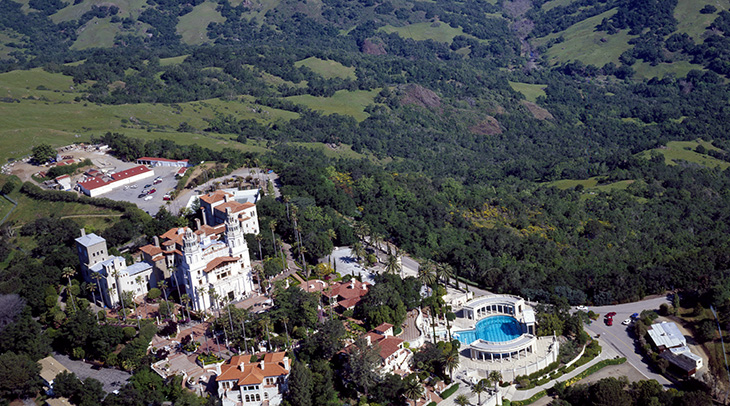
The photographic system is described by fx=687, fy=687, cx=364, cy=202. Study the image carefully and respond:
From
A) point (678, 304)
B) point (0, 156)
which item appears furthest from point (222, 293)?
point (0, 156)

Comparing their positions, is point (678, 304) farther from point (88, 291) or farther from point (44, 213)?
point (44, 213)

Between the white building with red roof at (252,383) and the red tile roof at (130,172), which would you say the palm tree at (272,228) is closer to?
the white building with red roof at (252,383)

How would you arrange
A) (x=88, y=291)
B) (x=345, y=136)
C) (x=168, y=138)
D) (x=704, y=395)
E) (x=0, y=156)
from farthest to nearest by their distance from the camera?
(x=345, y=136) → (x=168, y=138) → (x=0, y=156) → (x=88, y=291) → (x=704, y=395)

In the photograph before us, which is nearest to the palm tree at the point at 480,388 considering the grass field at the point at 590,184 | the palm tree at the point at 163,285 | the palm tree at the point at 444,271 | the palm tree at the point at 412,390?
the palm tree at the point at 412,390

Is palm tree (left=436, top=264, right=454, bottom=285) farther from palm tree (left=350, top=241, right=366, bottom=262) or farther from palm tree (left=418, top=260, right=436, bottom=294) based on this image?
palm tree (left=350, top=241, right=366, bottom=262)

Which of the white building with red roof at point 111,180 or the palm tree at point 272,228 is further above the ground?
the palm tree at point 272,228

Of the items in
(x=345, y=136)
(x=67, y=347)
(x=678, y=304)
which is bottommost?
(x=345, y=136)
